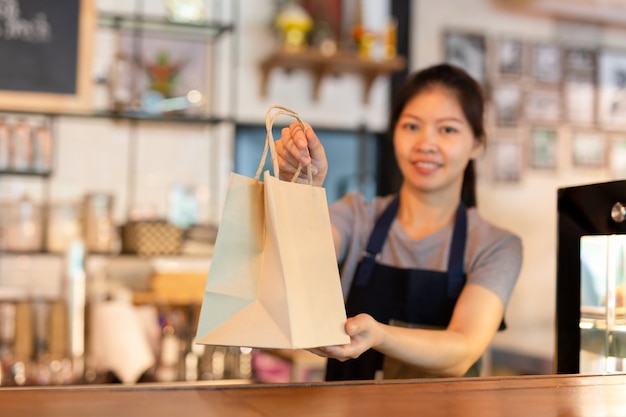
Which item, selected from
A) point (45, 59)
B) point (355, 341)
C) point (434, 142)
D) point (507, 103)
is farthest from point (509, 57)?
point (355, 341)

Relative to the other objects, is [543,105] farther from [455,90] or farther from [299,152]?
[299,152]

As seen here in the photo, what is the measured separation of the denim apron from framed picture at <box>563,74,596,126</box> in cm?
334

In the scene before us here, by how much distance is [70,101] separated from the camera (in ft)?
11.9

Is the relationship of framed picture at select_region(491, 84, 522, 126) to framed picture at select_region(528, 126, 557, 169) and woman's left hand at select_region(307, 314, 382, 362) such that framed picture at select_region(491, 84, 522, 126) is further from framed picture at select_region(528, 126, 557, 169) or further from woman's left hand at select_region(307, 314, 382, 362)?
woman's left hand at select_region(307, 314, 382, 362)

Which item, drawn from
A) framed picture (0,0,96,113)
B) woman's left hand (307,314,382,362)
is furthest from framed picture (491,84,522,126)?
woman's left hand (307,314,382,362)

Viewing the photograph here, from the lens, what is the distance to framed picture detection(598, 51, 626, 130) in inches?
191

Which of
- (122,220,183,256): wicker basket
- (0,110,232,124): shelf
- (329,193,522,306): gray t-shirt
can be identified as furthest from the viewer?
(0,110,232,124): shelf

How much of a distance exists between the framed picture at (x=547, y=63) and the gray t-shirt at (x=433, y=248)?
10.5ft

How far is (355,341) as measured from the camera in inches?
42.3

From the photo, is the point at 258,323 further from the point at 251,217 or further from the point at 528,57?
the point at 528,57

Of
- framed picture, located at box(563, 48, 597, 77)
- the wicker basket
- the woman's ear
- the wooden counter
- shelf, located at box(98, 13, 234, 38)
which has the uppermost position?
framed picture, located at box(563, 48, 597, 77)

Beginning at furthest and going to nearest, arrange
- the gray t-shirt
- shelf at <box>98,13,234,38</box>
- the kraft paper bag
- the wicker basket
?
1. shelf at <box>98,13,234,38</box>
2. the wicker basket
3. the gray t-shirt
4. the kraft paper bag

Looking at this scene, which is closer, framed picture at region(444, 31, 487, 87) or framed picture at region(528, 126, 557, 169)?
framed picture at region(444, 31, 487, 87)

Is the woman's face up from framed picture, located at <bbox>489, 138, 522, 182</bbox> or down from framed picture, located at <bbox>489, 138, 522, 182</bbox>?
down
